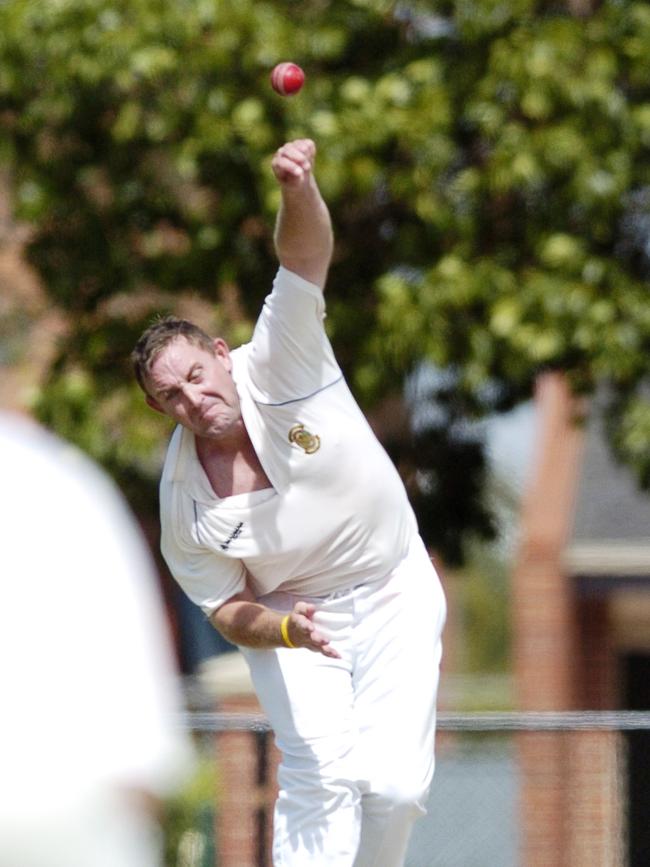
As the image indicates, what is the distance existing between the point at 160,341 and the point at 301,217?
474 mm

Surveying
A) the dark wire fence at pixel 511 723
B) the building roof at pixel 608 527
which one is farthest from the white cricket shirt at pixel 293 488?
the building roof at pixel 608 527

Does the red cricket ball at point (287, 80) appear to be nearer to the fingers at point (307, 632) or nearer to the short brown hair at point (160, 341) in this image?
the short brown hair at point (160, 341)

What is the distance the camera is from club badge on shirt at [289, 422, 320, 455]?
4.29 metres

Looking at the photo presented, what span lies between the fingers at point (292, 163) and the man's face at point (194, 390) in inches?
19.6

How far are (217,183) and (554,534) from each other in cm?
638

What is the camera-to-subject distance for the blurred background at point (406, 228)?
22.6 ft

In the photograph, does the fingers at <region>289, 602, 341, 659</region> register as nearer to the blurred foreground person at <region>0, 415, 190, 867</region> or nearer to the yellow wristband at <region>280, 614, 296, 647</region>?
the yellow wristband at <region>280, 614, 296, 647</region>

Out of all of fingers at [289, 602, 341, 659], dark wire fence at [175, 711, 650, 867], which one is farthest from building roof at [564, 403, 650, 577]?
fingers at [289, 602, 341, 659]

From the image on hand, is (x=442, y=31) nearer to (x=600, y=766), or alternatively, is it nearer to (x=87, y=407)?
(x=87, y=407)

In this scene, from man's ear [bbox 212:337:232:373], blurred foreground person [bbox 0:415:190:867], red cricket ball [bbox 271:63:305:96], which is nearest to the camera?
blurred foreground person [bbox 0:415:190:867]

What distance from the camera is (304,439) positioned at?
4.30 meters

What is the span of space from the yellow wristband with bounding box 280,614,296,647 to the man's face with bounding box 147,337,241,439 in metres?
0.46

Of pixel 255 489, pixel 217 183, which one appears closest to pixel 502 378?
pixel 217 183

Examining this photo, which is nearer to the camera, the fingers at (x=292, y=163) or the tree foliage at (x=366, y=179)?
the fingers at (x=292, y=163)
